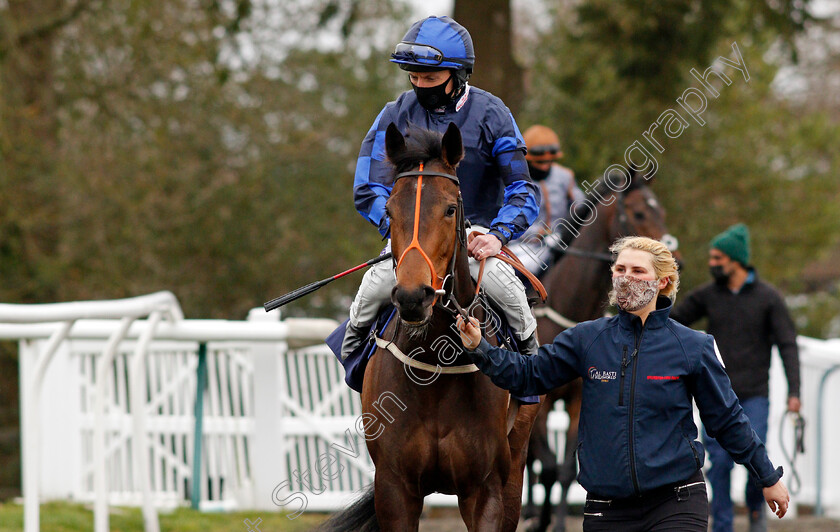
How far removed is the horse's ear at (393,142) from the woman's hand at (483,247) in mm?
460

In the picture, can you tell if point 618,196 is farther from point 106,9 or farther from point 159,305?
point 106,9

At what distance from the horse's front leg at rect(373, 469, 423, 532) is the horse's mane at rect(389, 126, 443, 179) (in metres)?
1.16

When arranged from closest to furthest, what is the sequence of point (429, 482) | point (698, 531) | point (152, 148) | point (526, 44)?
point (698, 531) < point (429, 482) < point (152, 148) < point (526, 44)

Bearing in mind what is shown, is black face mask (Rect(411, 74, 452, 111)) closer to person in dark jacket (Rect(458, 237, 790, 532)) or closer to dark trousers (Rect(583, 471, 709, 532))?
person in dark jacket (Rect(458, 237, 790, 532))

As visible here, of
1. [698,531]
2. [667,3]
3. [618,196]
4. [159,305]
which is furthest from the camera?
Result: [667,3]

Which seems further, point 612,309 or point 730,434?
point 612,309

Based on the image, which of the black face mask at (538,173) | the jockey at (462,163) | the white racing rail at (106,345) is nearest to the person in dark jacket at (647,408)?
the jockey at (462,163)

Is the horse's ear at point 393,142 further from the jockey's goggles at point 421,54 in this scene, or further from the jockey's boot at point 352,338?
the jockey's boot at point 352,338

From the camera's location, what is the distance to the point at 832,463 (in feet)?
29.5

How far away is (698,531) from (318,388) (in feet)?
16.9

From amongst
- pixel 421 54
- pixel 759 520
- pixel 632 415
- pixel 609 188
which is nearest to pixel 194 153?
pixel 609 188

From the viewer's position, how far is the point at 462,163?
4.45 metres

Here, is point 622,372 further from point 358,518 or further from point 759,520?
point 759,520

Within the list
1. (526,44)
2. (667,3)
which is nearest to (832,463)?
(667,3)
